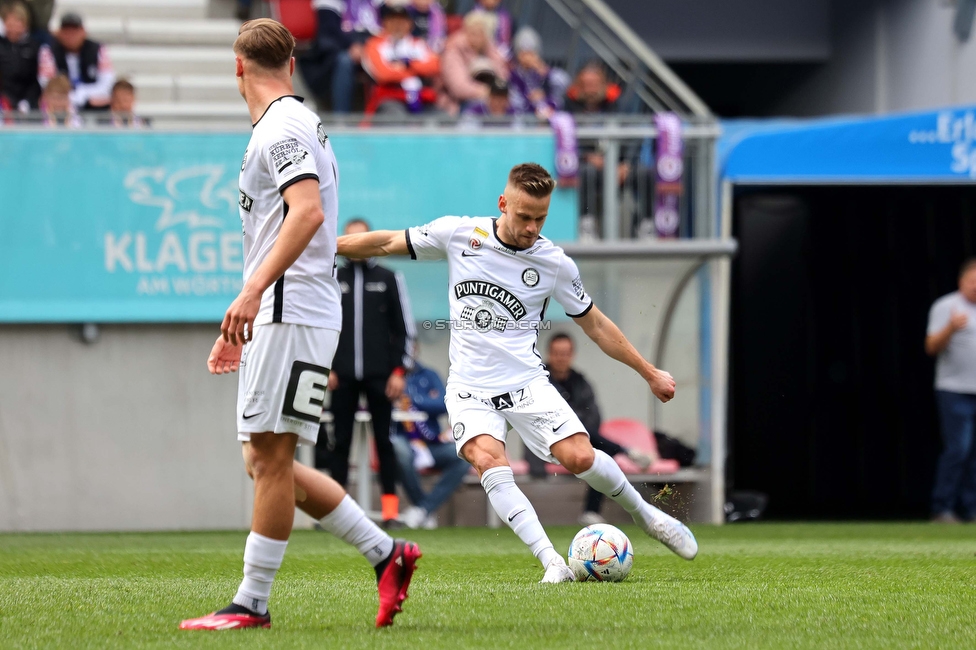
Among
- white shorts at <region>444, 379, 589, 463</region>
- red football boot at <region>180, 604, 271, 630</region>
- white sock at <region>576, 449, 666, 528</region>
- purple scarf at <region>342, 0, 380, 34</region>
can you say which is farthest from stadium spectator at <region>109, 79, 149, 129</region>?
red football boot at <region>180, 604, 271, 630</region>

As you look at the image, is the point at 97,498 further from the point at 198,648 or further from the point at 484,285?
the point at 198,648

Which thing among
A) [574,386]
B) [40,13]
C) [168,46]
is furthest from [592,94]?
[40,13]

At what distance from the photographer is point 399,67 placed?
1350cm

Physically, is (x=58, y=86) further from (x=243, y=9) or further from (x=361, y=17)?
(x=243, y=9)

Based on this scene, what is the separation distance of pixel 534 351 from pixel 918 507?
9.58 m

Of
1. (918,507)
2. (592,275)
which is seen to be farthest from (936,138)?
(918,507)

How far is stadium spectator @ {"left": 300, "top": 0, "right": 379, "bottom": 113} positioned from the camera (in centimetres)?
1359

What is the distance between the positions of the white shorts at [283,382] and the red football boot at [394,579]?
516 millimetres

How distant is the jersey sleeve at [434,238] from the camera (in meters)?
6.73

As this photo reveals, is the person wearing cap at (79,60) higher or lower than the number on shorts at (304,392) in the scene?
higher

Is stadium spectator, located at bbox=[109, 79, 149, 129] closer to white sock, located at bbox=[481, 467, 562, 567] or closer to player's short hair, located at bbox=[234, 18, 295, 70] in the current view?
white sock, located at bbox=[481, 467, 562, 567]

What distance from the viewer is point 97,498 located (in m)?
11.7

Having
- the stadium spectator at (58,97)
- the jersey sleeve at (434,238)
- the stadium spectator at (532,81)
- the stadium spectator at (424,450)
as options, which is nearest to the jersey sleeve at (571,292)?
the jersey sleeve at (434,238)

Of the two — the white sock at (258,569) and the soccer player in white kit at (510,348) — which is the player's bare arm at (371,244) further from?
the white sock at (258,569)
